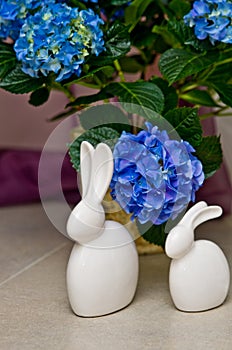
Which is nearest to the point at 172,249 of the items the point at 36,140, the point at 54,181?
the point at 54,181

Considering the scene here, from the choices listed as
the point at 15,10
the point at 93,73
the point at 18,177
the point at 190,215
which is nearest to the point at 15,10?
the point at 15,10

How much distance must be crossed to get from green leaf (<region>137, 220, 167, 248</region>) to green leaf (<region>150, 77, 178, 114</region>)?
0.55ft

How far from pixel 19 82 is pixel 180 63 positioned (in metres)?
0.21

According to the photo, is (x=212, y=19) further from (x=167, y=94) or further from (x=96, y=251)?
(x=96, y=251)

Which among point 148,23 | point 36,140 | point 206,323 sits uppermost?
point 148,23

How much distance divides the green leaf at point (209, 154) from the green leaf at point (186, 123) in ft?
0.10

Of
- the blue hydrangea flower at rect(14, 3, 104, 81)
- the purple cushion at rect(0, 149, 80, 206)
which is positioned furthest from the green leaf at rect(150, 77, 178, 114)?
the purple cushion at rect(0, 149, 80, 206)

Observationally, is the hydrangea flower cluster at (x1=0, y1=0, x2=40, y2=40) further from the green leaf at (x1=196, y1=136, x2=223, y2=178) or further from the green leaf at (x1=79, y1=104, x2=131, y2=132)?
the green leaf at (x1=196, y1=136, x2=223, y2=178)

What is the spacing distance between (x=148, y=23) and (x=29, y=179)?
0.45 meters

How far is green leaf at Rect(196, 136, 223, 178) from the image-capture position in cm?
91

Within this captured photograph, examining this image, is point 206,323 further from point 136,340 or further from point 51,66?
point 51,66

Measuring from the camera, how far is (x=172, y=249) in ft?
2.67

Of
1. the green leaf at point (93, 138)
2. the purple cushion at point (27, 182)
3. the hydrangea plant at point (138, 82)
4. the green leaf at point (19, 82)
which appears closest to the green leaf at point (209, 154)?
the hydrangea plant at point (138, 82)

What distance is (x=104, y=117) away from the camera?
3.04 ft
